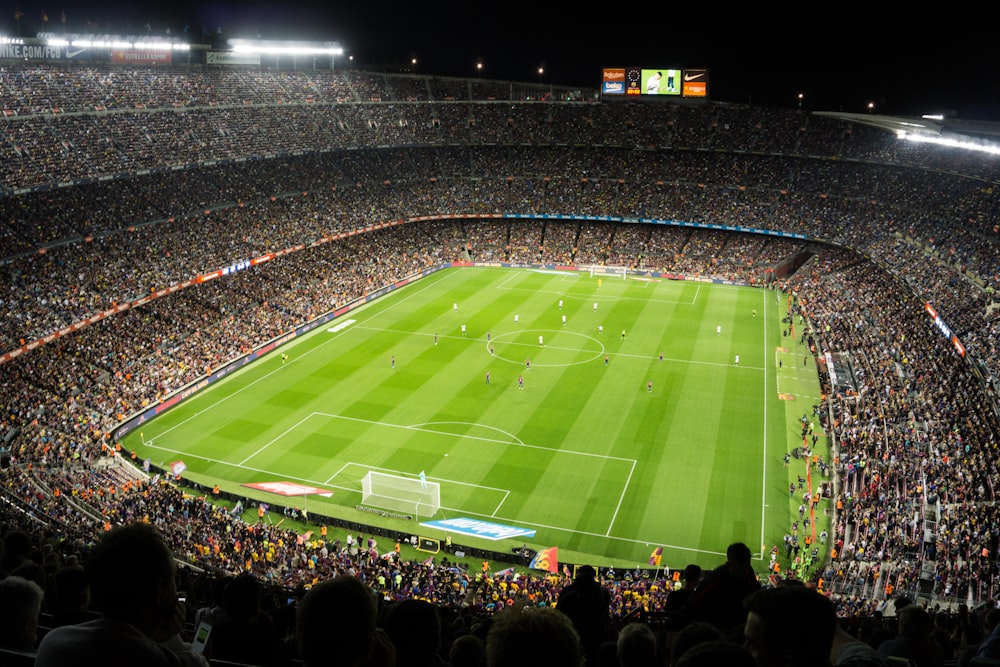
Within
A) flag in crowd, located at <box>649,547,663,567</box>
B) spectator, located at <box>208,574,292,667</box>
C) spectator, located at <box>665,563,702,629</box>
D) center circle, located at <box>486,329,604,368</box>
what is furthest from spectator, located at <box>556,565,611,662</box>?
center circle, located at <box>486,329,604,368</box>

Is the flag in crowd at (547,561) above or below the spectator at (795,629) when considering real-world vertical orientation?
below

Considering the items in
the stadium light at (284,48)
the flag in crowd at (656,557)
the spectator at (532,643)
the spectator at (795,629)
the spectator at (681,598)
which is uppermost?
the stadium light at (284,48)

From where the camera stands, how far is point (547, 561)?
30016 mm

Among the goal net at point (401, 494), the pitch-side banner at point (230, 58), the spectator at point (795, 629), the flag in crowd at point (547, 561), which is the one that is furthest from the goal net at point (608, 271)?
the spectator at point (795, 629)

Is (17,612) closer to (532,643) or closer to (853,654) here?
(532,643)

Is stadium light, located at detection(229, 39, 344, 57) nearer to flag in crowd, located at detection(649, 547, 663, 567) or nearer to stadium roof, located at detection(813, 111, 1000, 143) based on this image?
stadium roof, located at detection(813, 111, 1000, 143)

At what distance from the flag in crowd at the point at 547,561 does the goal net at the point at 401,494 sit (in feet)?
18.4

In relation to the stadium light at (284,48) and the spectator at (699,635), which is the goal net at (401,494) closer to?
the spectator at (699,635)

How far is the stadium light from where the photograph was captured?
266 ft

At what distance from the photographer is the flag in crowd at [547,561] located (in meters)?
29.8

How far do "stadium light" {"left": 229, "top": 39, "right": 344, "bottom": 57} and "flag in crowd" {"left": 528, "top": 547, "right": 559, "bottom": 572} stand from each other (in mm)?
67890

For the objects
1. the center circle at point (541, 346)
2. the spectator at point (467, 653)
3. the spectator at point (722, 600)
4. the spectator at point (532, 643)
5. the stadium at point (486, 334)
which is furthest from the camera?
the center circle at point (541, 346)

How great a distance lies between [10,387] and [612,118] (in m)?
72.5

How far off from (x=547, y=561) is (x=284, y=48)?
237ft
